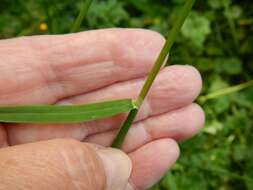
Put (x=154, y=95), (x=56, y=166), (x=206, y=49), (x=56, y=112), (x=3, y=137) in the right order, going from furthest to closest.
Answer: (x=206, y=49) < (x=154, y=95) < (x=3, y=137) < (x=56, y=112) < (x=56, y=166)

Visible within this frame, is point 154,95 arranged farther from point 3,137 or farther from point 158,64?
point 3,137

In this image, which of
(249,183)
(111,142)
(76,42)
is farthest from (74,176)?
(249,183)

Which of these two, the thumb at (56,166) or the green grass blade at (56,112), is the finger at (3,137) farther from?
the thumb at (56,166)

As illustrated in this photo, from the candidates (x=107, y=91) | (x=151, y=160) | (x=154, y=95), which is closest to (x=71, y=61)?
(x=107, y=91)

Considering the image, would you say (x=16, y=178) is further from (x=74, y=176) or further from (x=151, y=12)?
→ (x=151, y=12)

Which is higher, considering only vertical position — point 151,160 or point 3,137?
point 3,137

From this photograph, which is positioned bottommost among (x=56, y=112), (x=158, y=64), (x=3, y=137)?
(x=3, y=137)

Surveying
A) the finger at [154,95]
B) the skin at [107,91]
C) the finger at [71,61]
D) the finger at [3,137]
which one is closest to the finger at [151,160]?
the skin at [107,91]
